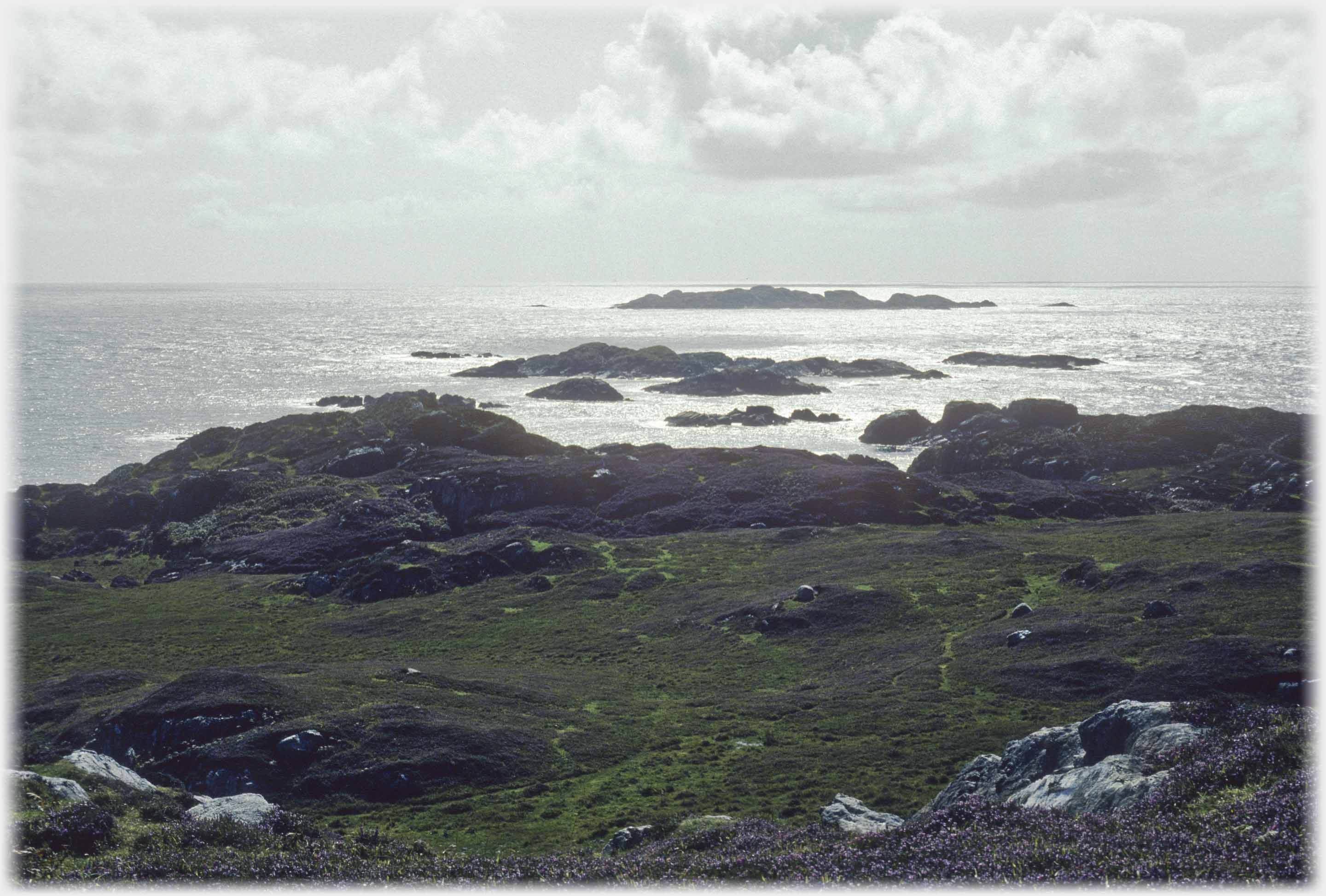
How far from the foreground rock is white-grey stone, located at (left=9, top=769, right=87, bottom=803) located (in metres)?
24.3

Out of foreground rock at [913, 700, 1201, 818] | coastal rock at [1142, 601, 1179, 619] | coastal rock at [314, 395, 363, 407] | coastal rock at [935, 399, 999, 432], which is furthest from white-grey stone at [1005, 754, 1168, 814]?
coastal rock at [314, 395, 363, 407]

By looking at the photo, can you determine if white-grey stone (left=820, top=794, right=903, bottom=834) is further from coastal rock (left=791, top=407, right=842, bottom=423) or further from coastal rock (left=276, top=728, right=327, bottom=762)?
coastal rock (left=791, top=407, right=842, bottom=423)

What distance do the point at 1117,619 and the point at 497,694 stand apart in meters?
39.1

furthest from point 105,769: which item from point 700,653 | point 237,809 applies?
point 700,653

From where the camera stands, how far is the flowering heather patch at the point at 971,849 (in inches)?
670

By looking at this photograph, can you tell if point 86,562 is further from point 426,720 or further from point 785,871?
point 785,871

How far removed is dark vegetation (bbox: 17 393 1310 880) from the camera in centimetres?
2302

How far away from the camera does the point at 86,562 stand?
10362 centimetres

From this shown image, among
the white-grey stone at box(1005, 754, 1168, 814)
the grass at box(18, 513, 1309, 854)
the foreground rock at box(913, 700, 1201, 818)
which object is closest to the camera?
the white-grey stone at box(1005, 754, 1168, 814)

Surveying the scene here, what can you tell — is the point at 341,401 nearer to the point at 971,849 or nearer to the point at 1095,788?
the point at 1095,788

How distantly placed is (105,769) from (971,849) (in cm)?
3010

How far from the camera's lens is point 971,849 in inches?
767

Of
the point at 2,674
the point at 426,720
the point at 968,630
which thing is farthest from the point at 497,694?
the point at 968,630

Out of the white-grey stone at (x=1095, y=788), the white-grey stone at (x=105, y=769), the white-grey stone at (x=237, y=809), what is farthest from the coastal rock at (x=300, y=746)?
the white-grey stone at (x=1095, y=788)
